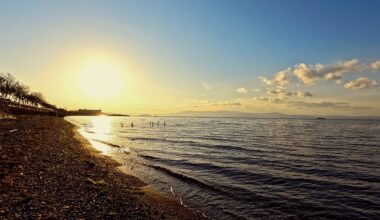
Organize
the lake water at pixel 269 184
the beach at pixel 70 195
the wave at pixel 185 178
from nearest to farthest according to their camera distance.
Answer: the beach at pixel 70 195 → the lake water at pixel 269 184 → the wave at pixel 185 178

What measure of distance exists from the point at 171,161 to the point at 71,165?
1413cm

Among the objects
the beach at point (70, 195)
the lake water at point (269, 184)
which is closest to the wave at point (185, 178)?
the lake water at point (269, 184)

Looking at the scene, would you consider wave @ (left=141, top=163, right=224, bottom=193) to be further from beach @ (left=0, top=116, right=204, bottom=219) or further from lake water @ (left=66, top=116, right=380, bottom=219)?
beach @ (left=0, top=116, right=204, bottom=219)

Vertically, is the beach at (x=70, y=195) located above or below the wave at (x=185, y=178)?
above

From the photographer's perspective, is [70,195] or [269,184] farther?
[269,184]

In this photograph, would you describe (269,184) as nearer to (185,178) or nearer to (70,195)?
(185,178)

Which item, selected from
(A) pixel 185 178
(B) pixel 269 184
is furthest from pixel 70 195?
(B) pixel 269 184

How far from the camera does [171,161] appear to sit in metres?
36.2

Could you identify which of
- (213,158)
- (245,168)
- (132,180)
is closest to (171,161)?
(213,158)

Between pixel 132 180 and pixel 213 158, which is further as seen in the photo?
pixel 213 158

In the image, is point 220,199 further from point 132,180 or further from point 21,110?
point 21,110

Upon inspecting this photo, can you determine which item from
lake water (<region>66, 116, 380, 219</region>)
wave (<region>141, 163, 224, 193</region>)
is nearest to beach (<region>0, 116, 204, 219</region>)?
lake water (<region>66, 116, 380, 219</region>)

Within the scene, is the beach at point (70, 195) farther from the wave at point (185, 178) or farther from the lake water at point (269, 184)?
the wave at point (185, 178)

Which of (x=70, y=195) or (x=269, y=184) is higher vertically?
(x=70, y=195)
